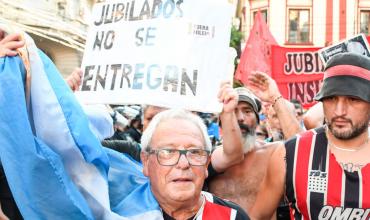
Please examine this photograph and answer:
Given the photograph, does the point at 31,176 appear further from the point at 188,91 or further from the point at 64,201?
the point at 188,91

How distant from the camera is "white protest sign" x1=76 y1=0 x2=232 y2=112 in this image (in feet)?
12.0

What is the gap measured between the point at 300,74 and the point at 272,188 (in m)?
6.17

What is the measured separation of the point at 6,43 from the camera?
2426 mm

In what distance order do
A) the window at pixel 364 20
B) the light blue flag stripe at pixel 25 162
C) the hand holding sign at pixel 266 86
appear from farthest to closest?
the window at pixel 364 20 < the hand holding sign at pixel 266 86 < the light blue flag stripe at pixel 25 162

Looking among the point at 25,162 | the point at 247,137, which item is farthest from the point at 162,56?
the point at 25,162

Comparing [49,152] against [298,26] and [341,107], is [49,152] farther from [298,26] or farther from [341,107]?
[298,26]

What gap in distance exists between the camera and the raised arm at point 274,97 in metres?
4.00

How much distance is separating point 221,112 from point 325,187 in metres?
0.75

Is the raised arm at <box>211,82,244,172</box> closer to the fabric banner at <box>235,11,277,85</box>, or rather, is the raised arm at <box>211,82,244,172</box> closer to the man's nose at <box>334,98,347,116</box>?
the man's nose at <box>334,98,347,116</box>

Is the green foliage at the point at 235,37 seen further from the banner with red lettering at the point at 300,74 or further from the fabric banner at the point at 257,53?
the banner with red lettering at the point at 300,74

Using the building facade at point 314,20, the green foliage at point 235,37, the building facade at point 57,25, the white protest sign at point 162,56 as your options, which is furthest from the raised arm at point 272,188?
the building facade at point 314,20

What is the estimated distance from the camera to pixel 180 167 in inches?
105

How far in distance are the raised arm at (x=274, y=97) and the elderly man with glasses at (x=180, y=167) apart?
1241 millimetres

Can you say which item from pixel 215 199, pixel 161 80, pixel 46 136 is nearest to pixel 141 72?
pixel 161 80
